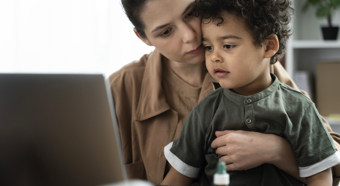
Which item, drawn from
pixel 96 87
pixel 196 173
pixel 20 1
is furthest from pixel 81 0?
pixel 96 87

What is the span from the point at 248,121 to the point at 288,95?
0.15m

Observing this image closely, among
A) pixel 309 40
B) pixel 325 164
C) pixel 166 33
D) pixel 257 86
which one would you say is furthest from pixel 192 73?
pixel 309 40

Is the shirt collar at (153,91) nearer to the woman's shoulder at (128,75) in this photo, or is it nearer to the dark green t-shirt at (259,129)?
the woman's shoulder at (128,75)

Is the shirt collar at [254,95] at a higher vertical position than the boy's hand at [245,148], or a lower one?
higher

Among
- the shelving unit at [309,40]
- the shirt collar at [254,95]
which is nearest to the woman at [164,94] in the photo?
the shirt collar at [254,95]

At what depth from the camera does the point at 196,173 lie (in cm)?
139

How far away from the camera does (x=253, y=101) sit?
128cm

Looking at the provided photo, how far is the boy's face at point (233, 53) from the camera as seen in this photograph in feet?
4.11

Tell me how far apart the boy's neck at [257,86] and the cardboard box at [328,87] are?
1.81 meters

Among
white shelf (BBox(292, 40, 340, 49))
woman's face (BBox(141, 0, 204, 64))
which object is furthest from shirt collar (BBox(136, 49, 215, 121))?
white shelf (BBox(292, 40, 340, 49))

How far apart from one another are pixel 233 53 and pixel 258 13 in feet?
0.47

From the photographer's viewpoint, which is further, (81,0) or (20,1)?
(81,0)

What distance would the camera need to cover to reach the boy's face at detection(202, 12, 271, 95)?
1.25m

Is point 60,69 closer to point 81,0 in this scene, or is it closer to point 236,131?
point 81,0
